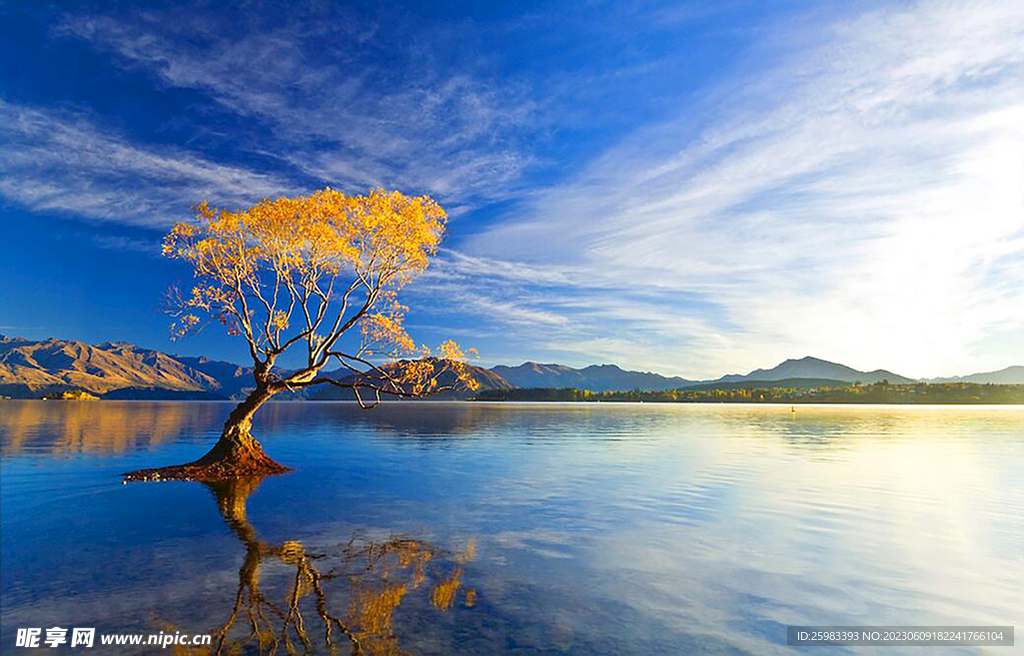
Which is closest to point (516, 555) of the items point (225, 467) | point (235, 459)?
point (225, 467)

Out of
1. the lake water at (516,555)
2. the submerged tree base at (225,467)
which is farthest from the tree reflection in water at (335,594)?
the submerged tree base at (225,467)

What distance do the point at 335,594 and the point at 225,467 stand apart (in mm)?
29919

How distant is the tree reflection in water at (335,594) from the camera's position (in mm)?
12664

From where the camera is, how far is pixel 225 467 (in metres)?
40.6

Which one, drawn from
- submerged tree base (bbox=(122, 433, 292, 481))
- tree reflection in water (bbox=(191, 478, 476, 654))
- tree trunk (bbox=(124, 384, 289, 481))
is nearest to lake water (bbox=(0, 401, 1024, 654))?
tree reflection in water (bbox=(191, 478, 476, 654))

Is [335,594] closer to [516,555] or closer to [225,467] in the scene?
[516,555]

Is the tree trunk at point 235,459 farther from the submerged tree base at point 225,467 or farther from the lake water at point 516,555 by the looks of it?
the lake water at point 516,555

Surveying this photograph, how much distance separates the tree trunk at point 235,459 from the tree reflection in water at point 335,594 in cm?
1884

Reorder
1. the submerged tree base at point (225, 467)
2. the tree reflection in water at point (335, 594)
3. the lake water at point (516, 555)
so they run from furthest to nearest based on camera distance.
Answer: the submerged tree base at point (225, 467) < the lake water at point (516, 555) < the tree reflection in water at point (335, 594)

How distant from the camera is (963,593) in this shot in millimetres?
16969

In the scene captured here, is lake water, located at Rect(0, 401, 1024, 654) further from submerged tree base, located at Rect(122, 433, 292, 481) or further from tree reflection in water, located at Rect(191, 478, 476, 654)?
submerged tree base, located at Rect(122, 433, 292, 481)

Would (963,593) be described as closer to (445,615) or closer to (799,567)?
(799,567)

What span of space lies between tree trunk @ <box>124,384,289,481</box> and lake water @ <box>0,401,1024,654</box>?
2.66 metres

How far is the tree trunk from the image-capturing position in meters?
39.0
